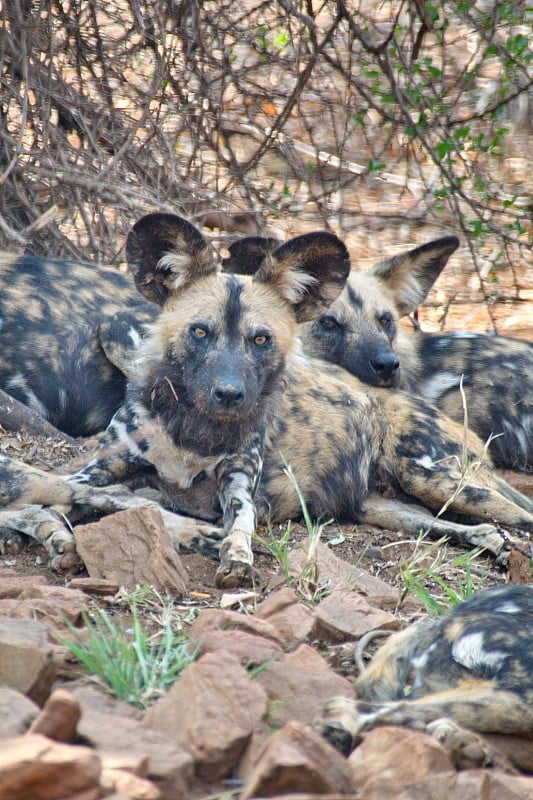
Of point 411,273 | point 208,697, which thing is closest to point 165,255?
point 411,273

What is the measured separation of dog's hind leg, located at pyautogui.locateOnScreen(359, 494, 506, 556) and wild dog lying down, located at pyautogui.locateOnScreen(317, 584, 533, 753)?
1362 millimetres

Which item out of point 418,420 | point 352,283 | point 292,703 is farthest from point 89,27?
point 292,703

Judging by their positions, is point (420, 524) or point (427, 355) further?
point (427, 355)

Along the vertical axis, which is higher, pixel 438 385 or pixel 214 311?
pixel 214 311

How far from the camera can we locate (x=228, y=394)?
330cm

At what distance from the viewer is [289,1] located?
4.89m

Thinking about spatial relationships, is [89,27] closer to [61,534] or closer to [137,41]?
[137,41]

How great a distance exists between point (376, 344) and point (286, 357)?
0.83 metres

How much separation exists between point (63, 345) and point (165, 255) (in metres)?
0.96

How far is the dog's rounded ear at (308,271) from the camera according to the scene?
362 cm

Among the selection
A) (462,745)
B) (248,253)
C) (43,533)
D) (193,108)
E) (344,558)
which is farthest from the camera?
(193,108)

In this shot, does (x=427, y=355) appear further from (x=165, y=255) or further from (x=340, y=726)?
(x=340, y=726)

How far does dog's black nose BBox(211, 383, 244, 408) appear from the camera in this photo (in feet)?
10.8

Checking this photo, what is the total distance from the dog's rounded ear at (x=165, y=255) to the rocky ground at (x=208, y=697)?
3.44 ft
